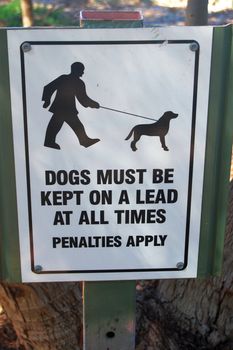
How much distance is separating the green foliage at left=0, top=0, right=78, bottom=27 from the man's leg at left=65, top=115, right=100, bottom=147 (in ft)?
39.0

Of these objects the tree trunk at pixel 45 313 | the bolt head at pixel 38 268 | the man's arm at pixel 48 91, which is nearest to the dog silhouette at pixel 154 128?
the man's arm at pixel 48 91

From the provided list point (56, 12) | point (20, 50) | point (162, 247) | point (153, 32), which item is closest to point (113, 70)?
point (153, 32)

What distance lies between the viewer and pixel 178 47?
54.2 inches

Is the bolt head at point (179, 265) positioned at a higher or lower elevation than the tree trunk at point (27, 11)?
lower

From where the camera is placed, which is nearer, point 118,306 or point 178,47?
point 178,47

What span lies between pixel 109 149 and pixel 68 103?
0.53 feet

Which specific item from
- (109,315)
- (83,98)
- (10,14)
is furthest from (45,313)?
(10,14)

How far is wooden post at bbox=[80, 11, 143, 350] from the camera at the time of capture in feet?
5.35

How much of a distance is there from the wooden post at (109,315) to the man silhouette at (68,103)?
1.53ft

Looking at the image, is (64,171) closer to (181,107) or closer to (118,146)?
(118,146)

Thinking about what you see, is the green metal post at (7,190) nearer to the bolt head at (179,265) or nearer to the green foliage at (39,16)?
the bolt head at (179,265)

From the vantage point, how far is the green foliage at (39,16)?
42.7 ft

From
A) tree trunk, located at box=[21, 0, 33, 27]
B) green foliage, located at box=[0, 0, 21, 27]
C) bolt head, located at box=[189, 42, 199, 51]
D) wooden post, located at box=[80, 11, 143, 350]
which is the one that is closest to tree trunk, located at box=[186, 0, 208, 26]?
bolt head, located at box=[189, 42, 199, 51]

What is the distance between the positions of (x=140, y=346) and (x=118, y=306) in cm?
99
